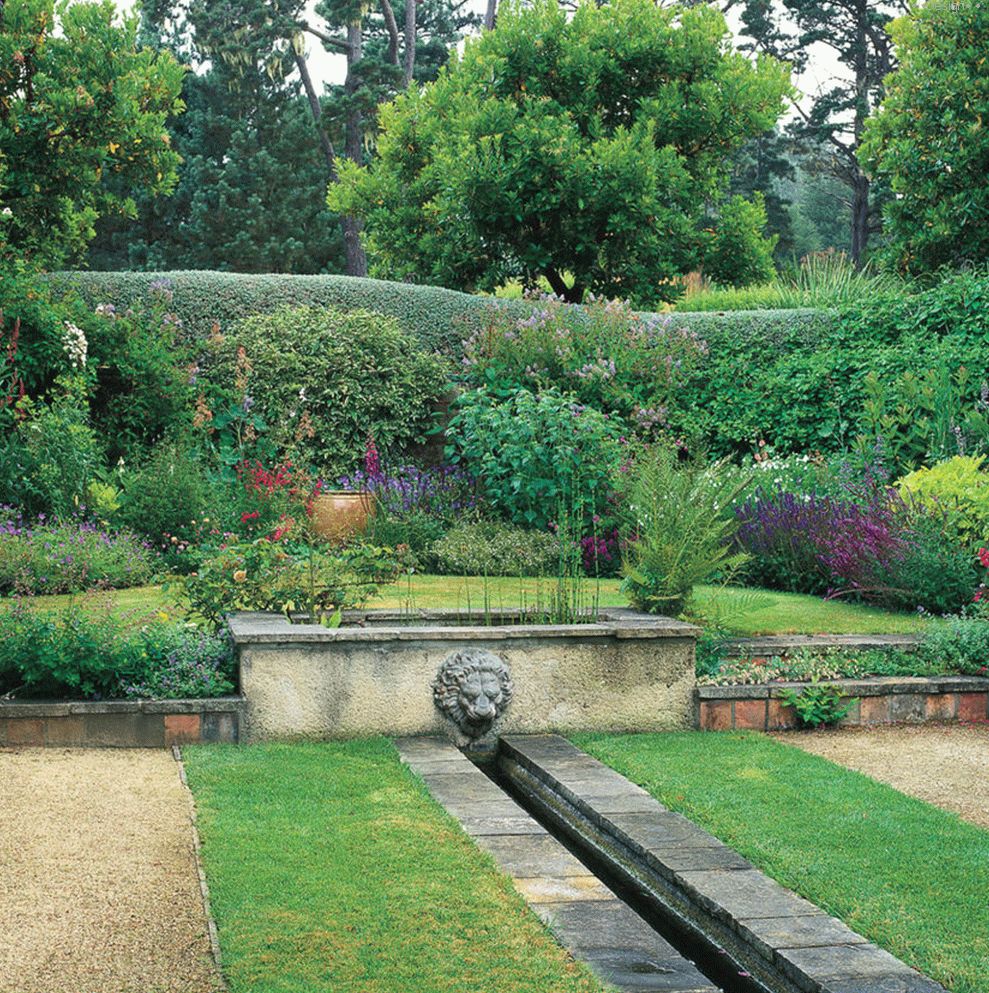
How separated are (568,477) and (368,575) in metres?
2.36

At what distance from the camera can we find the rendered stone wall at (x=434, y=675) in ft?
19.3

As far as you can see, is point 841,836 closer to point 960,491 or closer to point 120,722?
point 120,722

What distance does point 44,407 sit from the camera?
1065cm

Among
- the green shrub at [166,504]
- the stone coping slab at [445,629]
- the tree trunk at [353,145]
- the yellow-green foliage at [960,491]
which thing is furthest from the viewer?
the tree trunk at [353,145]

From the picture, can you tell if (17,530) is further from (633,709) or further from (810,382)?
(810,382)

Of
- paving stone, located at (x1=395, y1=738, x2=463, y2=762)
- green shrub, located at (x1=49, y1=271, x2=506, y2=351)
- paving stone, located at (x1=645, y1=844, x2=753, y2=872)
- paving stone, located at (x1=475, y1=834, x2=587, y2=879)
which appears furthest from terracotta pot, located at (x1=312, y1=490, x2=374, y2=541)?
paving stone, located at (x1=645, y1=844, x2=753, y2=872)

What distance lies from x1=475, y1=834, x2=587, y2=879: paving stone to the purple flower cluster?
629 centimetres

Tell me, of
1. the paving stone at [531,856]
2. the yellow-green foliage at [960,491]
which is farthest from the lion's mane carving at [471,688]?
the yellow-green foliage at [960,491]

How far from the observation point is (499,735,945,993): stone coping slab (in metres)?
3.33

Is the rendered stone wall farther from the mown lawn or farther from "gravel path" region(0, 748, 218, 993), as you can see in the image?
the mown lawn

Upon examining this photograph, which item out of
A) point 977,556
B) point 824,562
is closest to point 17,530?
point 824,562

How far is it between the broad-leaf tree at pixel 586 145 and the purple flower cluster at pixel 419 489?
560 cm

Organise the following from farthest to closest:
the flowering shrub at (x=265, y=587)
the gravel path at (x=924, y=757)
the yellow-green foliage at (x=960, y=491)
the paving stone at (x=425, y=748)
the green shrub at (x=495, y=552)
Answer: the green shrub at (x=495, y=552)
the yellow-green foliage at (x=960, y=491)
the flowering shrub at (x=265, y=587)
the paving stone at (x=425, y=748)
the gravel path at (x=924, y=757)

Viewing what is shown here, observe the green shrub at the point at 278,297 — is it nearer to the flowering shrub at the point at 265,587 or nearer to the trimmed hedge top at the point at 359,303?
the trimmed hedge top at the point at 359,303
